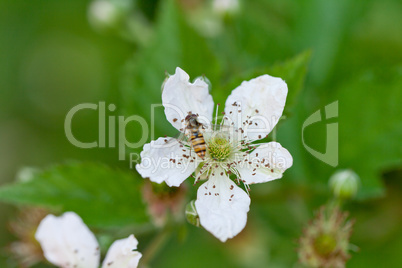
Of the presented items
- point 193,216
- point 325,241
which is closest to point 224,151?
point 193,216

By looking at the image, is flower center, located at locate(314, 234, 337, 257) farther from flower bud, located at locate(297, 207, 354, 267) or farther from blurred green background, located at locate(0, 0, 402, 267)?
blurred green background, located at locate(0, 0, 402, 267)

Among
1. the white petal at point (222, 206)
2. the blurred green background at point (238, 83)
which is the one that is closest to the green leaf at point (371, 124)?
the blurred green background at point (238, 83)

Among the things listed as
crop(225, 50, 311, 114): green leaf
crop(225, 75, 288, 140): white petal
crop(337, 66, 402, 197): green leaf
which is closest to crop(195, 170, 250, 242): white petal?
crop(225, 75, 288, 140): white petal

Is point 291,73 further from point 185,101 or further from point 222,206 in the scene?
point 222,206

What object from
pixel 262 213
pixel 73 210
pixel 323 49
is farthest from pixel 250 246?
pixel 73 210

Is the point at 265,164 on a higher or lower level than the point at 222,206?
higher

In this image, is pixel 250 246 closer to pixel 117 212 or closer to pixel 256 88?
pixel 117 212

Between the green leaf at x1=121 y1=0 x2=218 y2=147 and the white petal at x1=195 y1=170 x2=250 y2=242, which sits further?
the green leaf at x1=121 y1=0 x2=218 y2=147
